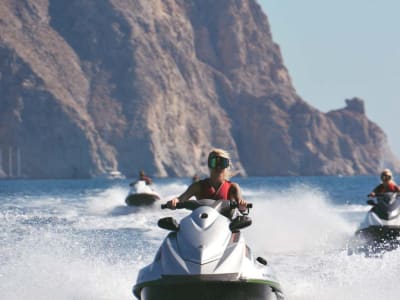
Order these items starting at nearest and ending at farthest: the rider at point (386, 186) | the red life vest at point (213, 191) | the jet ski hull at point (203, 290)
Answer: the jet ski hull at point (203, 290), the red life vest at point (213, 191), the rider at point (386, 186)

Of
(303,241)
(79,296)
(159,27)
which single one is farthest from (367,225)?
(159,27)

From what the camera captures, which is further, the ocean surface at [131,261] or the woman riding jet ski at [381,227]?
the woman riding jet ski at [381,227]

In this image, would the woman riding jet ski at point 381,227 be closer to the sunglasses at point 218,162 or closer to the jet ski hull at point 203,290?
the sunglasses at point 218,162

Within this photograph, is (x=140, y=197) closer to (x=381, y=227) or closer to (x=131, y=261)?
(x=381, y=227)

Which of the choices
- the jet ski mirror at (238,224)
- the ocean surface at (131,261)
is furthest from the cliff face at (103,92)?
the jet ski mirror at (238,224)

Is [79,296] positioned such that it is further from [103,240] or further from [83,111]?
[83,111]

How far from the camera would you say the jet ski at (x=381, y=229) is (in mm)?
13641

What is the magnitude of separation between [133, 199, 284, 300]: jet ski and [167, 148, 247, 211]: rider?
49 cm

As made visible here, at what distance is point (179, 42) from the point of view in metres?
162

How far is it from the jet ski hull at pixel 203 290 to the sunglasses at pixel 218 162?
1.18 metres

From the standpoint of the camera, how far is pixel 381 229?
45.3ft

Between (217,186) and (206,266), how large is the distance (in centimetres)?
127

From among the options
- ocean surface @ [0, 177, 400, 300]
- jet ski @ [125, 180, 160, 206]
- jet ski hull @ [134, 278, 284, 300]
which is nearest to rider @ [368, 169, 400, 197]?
ocean surface @ [0, 177, 400, 300]

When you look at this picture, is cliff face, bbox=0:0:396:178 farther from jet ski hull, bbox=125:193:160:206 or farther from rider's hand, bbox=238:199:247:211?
rider's hand, bbox=238:199:247:211
